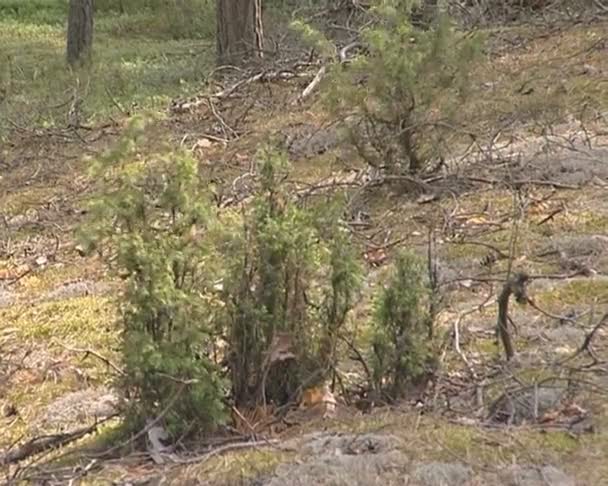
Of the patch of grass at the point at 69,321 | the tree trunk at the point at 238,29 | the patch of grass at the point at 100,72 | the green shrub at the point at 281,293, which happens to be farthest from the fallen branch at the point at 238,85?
the green shrub at the point at 281,293

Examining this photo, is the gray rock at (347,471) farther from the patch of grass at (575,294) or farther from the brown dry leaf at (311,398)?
the patch of grass at (575,294)

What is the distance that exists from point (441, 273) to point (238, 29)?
6.38m

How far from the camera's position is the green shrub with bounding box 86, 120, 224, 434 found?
314 cm

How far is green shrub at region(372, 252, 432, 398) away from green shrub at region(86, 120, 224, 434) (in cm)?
50

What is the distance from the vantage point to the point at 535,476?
287cm

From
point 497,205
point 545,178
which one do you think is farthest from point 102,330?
point 545,178

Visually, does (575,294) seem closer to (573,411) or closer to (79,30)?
(573,411)

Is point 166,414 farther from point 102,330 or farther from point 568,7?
point 568,7

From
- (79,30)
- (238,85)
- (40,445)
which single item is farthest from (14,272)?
(79,30)

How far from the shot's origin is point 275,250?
323 centimetres

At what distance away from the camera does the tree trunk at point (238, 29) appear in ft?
34.2

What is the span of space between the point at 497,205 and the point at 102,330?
2.11 metres

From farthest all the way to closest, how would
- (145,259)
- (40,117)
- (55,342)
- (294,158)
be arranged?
(40,117)
(294,158)
(55,342)
(145,259)

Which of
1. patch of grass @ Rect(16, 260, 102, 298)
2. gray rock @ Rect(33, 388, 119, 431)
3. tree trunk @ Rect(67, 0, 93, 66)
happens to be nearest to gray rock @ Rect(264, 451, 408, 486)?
gray rock @ Rect(33, 388, 119, 431)
